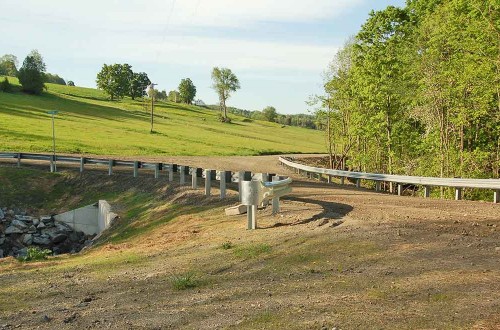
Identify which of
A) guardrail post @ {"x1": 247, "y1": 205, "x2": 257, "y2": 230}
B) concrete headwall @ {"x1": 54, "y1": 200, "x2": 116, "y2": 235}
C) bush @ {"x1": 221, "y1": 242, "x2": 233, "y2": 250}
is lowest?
concrete headwall @ {"x1": 54, "y1": 200, "x2": 116, "y2": 235}

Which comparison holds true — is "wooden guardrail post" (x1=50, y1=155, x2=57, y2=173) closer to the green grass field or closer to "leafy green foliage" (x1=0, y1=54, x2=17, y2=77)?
the green grass field

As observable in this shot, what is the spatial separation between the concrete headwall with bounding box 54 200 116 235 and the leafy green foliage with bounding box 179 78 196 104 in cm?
15409

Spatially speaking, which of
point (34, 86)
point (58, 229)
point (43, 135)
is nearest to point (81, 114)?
point (34, 86)

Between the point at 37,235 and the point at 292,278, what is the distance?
16316 mm

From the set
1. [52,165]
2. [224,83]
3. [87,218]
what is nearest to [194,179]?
[87,218]

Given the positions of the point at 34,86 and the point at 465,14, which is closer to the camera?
the point at 465,14

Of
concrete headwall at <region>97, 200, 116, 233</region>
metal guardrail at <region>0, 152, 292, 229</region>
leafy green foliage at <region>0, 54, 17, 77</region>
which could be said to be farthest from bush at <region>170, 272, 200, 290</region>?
leafy green foliage at <region>0, 54, 17, 77</region>

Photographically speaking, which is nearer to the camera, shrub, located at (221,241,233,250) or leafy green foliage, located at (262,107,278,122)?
shrub, located at (221,241,233,250)

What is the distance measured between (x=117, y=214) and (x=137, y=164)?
666 centimetres

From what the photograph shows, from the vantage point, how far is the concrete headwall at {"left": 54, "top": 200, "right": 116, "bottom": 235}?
21.1 metres

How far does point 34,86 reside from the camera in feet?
325

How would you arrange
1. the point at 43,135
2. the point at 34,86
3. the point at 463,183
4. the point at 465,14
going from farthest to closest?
the point at 34,86 < the point at 43,135 < the point at 465,14 < the point at 463,183

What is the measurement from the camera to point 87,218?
21688 millimetres

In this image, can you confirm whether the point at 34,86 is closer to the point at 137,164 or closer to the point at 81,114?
the point at 81,114
